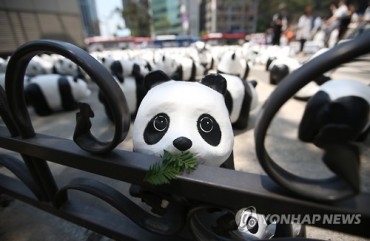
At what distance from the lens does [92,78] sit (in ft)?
2.17

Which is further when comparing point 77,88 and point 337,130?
point 77,88

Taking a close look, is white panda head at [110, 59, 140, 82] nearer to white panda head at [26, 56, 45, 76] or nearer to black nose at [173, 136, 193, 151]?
black nose at [173, 136, 193, 151]

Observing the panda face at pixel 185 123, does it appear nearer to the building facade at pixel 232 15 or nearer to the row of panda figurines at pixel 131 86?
the row of panda figurines at pixel 131 86

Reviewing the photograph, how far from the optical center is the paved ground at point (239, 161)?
1296 millimetres

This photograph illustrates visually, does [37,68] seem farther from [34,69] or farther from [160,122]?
[160,122]

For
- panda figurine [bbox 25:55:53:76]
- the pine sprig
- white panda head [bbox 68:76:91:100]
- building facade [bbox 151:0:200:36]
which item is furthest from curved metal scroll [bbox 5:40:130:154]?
building facade [bbox 151:0:200:36]

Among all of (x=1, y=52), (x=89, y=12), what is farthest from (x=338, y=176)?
(x=89, y=12)

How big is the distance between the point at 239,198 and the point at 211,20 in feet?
171

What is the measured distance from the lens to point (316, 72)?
445 mm

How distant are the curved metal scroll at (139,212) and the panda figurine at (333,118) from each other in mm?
438

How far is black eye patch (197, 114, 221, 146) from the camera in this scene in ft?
3.23

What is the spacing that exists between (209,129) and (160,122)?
7.6 inches

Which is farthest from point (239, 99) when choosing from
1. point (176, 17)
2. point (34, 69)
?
point (176, 17)

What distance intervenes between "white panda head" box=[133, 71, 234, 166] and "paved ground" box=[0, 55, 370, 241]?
1.55ft
